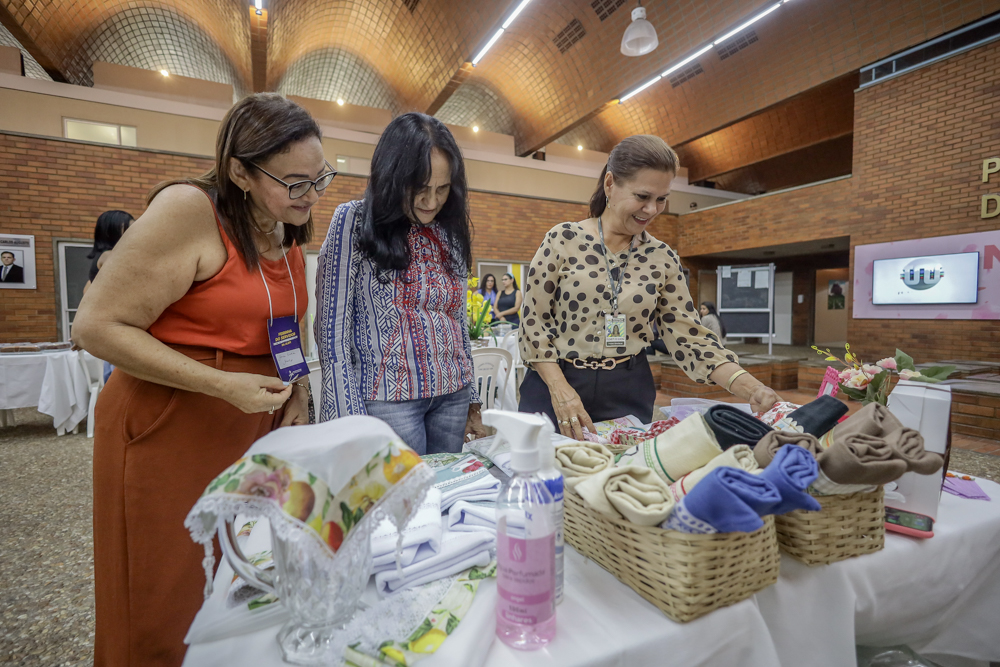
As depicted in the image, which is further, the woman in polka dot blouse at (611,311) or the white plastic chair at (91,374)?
the white plastic chair at (91,374)

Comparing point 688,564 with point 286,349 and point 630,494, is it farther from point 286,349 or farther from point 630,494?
point 286,349

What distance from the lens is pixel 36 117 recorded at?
7.29 m

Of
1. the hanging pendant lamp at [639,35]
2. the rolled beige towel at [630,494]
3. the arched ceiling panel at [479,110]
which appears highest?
the arched ceiling panel at [479,110]

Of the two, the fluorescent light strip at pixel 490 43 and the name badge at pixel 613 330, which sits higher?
the fluorescent light strip at pixel 490 43

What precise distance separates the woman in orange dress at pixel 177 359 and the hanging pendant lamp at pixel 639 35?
6.71 metres

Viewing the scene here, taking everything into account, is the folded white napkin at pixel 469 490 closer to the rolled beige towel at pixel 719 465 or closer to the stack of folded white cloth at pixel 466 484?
the stack of folded white cloth at pixel 466 484

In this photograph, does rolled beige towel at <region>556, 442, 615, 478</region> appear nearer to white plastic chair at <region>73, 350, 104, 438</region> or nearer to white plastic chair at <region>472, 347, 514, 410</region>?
white plastic chair at <region>472, 347, 514, 410</region>

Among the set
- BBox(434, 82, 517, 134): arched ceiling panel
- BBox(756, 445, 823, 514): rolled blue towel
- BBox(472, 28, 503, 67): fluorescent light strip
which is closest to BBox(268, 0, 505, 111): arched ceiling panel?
BBox(472, 28, 503, 67): fluorescent light strip

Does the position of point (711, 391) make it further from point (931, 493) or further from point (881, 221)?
point (931, 493)

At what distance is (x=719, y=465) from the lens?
0.63 meters

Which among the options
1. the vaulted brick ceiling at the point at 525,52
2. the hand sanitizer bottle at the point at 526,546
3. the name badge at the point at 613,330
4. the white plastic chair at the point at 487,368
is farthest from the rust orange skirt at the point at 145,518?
the vaulted brick ceiling at the point at 525,52

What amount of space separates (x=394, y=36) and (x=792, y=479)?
10.4 m

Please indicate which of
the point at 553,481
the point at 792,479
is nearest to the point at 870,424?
the point at 792,479

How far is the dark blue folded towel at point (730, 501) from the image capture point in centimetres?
51
